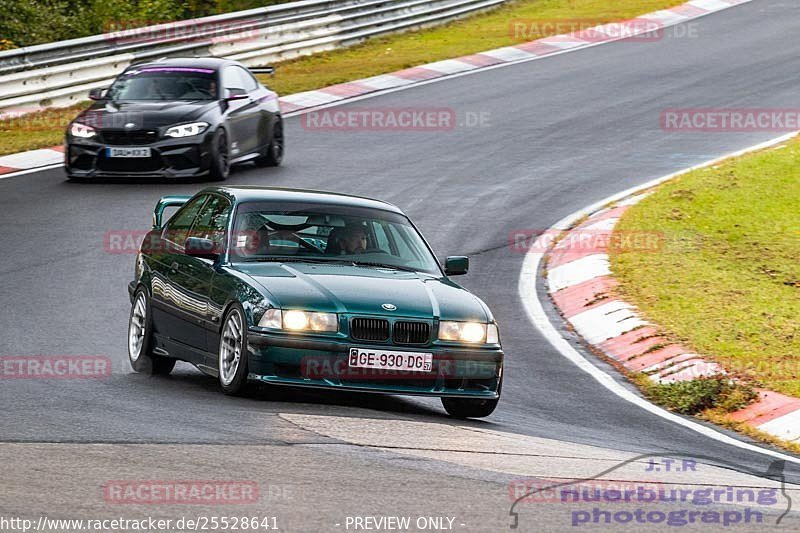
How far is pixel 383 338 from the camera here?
29.7 feet

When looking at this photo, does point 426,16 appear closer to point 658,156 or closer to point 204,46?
point 204,46

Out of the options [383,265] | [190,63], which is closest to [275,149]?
[190,63]

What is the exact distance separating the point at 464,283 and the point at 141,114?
567cm

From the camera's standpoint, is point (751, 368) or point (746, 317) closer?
point (751, 368)

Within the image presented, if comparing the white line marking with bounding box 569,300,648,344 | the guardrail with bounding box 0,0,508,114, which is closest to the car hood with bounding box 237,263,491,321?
the white line marking with bounding box 569,300,648,344

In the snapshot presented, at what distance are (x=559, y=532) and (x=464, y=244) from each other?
33.9 feet

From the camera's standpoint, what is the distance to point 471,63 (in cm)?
2845

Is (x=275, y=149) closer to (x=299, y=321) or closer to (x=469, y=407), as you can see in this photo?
(x=469, y=407)

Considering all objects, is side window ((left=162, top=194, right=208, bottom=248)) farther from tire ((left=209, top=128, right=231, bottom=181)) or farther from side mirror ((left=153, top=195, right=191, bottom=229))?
tire ((left=209, top=128, right=231, bottom=181))

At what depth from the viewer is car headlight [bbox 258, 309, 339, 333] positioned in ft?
29.4

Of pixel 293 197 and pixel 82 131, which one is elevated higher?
pixel 293 197

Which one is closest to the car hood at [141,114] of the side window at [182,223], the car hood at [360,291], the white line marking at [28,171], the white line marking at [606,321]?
the white line marking at [28,171]

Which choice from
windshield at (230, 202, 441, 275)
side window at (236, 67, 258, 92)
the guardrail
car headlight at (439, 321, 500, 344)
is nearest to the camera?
car headlight at (439, 321, 500, 344)

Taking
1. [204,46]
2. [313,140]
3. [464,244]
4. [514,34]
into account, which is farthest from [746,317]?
[514,34]
